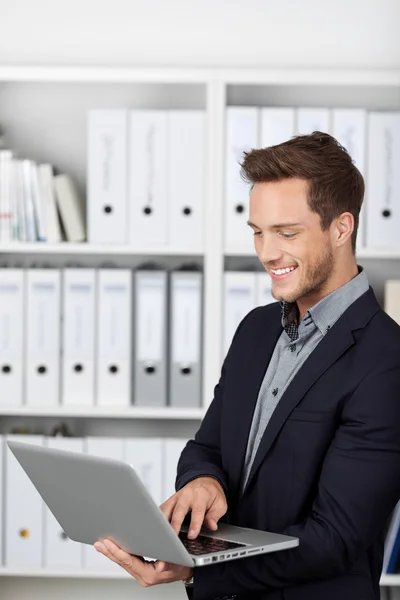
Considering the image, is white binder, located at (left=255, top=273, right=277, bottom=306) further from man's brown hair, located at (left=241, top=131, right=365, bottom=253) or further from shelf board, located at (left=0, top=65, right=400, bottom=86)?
man's brown hair, located at (left=241, top=131, right=365, bottom=253)

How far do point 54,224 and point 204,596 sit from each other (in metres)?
1.53

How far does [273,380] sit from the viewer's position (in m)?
1.51

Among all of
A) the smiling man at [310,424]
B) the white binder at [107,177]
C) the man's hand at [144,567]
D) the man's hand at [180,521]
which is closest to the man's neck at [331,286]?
the smiling man at [310,424]

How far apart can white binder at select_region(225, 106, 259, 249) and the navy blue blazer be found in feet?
3.78

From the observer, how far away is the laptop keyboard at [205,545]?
1262 mm

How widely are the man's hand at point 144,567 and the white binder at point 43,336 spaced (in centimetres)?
136

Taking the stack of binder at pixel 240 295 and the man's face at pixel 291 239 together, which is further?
the stack of binder at pixel 240 295

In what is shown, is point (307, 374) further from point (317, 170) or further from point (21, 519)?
point (21, 519)

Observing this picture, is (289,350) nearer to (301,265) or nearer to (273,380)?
(273,380)

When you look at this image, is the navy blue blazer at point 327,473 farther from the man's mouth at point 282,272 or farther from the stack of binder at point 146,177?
the stack of binder at point 146,177

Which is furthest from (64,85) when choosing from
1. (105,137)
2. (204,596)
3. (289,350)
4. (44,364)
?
(204,596)

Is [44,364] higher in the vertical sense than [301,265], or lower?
lower

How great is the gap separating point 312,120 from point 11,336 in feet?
3.61

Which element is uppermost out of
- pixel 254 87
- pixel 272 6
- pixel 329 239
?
pixel 272 6
